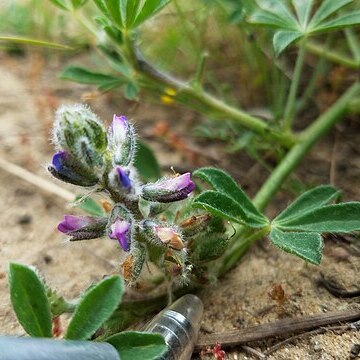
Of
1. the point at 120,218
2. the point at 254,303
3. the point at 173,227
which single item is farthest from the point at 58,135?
the point at 254,303

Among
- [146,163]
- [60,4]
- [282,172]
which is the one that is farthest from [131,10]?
[282,172]

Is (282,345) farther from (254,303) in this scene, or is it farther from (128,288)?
(128,288)

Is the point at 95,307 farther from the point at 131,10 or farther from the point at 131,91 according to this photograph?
the point at 131,91

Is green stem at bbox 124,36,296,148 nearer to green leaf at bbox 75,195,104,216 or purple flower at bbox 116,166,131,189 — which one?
green leaf at bbox 75,195,104,216

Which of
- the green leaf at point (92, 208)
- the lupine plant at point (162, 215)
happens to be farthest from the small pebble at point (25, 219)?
the lupine plant at point (162, 215)

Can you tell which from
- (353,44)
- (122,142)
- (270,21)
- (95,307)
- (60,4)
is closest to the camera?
(95,307)
